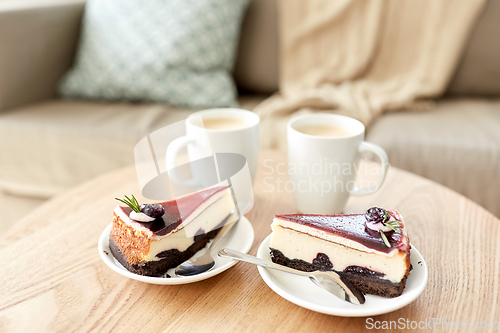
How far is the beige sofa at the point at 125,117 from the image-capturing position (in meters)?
1.25

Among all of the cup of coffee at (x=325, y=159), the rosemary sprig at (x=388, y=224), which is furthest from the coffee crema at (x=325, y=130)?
the rosemary sprig at (x=388, y=224)

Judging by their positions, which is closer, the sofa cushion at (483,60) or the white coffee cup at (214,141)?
the white coffee cup at (214,141)

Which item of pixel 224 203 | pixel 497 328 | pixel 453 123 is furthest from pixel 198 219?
pixel 453 123

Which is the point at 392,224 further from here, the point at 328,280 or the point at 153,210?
the point at 153,210

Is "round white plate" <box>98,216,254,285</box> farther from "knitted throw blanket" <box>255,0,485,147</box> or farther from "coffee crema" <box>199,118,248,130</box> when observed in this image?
"knitted throw blanket" <box>255,0,485,147</box>

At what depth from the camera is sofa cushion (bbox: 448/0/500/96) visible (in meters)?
1.53

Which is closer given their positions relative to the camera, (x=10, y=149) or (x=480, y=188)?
(x=480, y=188)

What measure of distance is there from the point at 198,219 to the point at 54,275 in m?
0.24

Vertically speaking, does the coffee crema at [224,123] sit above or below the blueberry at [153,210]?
above

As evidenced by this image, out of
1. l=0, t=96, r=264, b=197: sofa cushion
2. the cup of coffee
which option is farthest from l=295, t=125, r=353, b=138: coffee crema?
l=0, t=96, r=264, b=197: sofa cushion

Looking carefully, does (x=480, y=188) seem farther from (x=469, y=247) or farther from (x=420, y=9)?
(x=420, y=9)

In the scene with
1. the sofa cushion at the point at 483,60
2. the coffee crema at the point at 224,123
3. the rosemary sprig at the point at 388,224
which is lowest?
the sofa cushion at the point at 483,60

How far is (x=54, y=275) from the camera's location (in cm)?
63

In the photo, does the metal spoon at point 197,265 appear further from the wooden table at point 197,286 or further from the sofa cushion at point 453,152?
the sofa cushion at point 453,152
